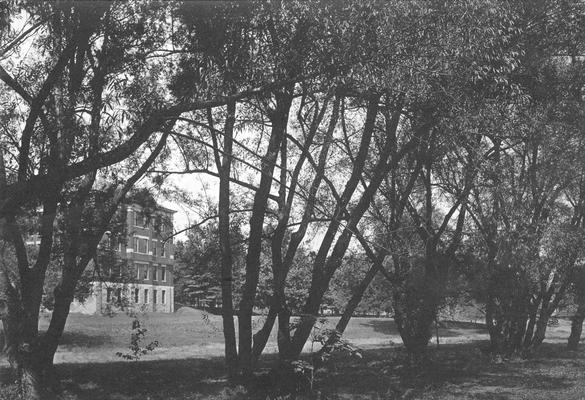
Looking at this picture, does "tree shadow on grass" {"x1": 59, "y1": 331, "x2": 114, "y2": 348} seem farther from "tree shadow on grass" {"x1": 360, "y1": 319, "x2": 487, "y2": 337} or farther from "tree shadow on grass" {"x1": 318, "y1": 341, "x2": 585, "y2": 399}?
"tree shadow on grass" {"x1": 360, "y1": 319, "x2": 487, "y2": 337}

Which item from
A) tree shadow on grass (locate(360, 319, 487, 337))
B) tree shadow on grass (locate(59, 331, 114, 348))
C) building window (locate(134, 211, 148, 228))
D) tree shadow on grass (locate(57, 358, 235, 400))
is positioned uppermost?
building window (locate(134, 211, 148, 228))

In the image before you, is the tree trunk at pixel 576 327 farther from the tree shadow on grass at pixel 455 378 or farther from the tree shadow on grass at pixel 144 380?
the tree shadow on grass at pixel 144 380

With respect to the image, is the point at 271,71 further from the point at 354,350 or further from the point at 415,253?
the point at 415,253

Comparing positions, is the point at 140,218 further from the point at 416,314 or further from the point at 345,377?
the point at 416,314

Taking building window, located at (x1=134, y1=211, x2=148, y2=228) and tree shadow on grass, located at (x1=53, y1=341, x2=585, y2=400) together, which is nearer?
tree shadow on grass, located at (x1=53, y1=341, x2=585, y2=400)

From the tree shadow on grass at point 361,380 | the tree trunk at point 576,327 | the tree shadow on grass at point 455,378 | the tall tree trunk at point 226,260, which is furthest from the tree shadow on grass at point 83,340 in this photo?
the tree trunk at point 576,327

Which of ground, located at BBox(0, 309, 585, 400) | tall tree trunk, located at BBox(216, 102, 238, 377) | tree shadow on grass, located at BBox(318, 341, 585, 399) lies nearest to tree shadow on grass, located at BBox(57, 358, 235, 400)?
ground, located at BBox(0, 309, 585, 400)

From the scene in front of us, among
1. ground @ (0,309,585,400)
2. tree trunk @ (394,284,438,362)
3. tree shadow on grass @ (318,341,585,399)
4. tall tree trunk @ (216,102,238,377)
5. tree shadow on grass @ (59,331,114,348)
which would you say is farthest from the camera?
tree shadow on grass @ (59,331,114,348)

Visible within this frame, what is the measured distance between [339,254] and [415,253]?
6361mm

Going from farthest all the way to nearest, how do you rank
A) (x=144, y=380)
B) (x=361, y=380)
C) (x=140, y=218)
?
(x=361, y=380) < (x=144, y=380) < (x=140, y=218)

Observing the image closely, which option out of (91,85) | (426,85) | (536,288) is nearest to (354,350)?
(426,85)

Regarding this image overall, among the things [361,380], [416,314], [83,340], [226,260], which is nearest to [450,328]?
[83,340]

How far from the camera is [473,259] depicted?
19.5 metres

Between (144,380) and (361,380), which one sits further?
(361,380)
